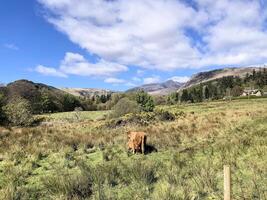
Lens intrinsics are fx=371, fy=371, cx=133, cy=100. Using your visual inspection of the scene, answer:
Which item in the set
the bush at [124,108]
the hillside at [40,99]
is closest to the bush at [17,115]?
the bush at [124,108]

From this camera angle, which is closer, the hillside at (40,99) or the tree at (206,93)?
the hillside at (40,99)

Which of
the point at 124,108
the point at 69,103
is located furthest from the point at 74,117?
the point at 69,103

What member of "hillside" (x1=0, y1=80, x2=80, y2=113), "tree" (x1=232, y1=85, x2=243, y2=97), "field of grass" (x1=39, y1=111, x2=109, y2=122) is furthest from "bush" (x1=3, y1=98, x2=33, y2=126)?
"tree" (x1=232, y1=85, x2=243, y2=97)

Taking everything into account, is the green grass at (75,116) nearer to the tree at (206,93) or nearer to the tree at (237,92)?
the tree at (206,93)

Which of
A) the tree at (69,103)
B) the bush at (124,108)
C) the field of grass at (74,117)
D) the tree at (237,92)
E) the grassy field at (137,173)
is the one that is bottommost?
the grassy field at (137,173)

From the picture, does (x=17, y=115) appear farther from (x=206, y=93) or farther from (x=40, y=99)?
(x=206, y=93)

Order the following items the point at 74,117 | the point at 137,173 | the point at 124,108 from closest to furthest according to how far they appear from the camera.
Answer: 1. the point at 137,173
2. the point at 124,108
3. the point at 74,117

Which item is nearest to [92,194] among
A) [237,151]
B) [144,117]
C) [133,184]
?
[133,184]

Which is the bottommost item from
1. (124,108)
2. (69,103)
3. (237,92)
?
(124,108)

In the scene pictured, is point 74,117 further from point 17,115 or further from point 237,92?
point 237,92

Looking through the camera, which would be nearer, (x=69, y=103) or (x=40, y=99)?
(x=40, y=99)

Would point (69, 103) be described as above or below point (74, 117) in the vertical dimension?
above

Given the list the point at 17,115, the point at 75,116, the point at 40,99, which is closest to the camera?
the point at 17,115

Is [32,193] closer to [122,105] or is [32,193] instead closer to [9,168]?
[9,168]
